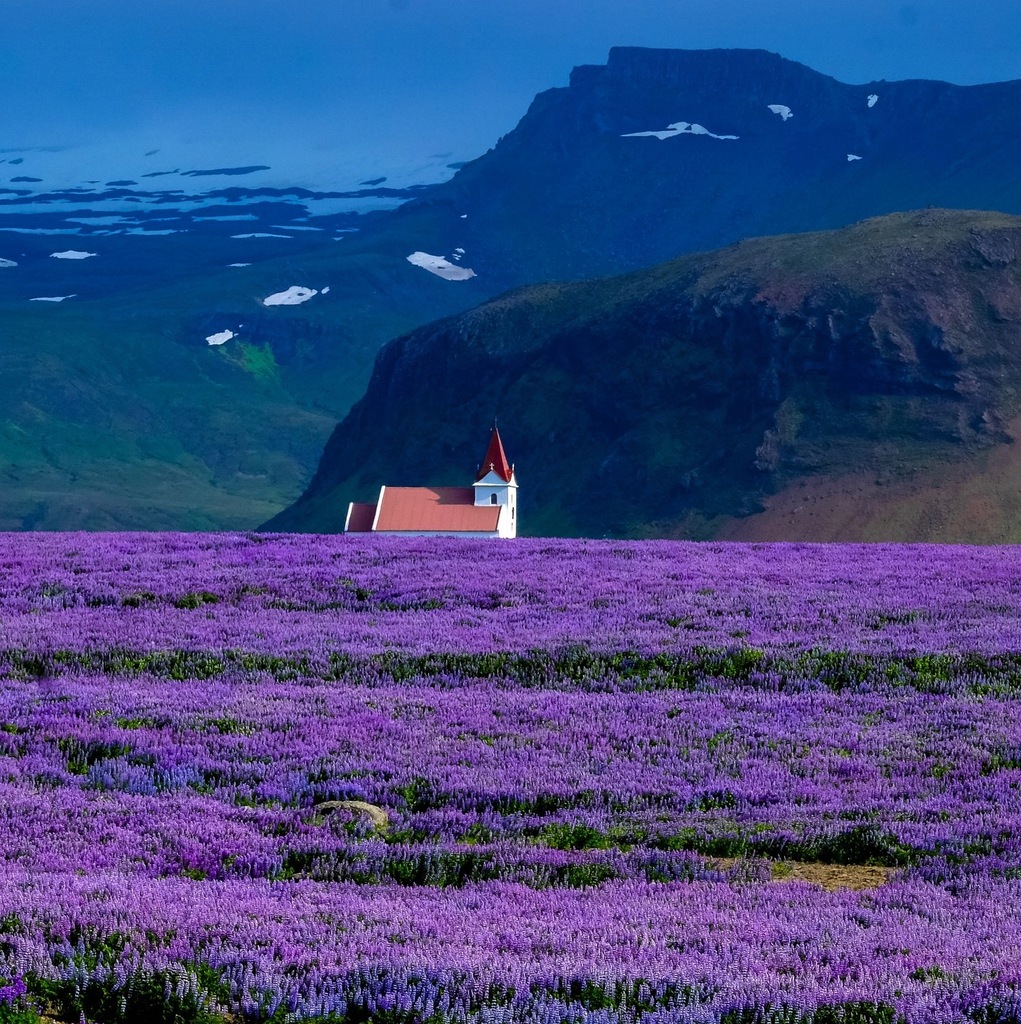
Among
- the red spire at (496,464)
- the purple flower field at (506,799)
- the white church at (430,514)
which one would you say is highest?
the purple flower field at (506,799)

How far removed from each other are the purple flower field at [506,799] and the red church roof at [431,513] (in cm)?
6784

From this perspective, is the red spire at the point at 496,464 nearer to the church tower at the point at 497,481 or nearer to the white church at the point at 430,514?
the church tower at the point at 497,481

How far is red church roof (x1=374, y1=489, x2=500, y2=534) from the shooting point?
9869 cm

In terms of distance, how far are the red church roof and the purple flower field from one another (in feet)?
223

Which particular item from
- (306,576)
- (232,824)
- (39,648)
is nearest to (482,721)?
(232,824)

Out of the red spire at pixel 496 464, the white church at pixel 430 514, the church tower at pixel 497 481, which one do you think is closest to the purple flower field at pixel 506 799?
the white church at pixel 430 514

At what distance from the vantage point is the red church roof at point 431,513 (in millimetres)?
98688

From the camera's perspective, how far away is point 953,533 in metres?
160

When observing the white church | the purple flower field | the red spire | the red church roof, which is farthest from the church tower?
the purple flower field

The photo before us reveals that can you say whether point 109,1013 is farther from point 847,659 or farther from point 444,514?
point 444,514

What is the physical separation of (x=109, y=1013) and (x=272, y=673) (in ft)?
42.0

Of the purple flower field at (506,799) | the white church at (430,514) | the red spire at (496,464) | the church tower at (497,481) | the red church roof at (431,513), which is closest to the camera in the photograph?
the purple flower field at (506,799)

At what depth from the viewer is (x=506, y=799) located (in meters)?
14.8

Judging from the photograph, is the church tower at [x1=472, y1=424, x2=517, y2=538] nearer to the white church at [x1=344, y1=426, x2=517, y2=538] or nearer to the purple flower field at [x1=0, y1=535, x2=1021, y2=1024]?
the white church at [x1=344, y1=426, x2=517, y2=538]
